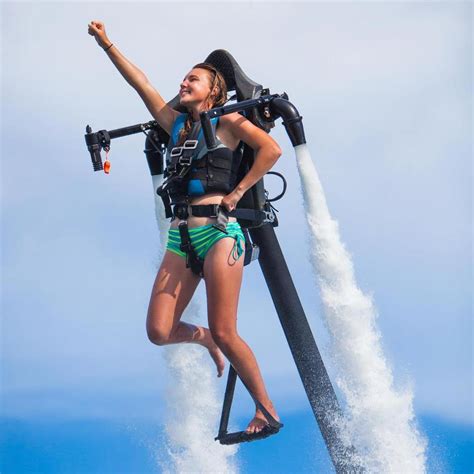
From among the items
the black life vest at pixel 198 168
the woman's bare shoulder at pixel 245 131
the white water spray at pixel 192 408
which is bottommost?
the white water spray at pixel 192 408

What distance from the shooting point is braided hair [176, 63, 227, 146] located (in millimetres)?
6562

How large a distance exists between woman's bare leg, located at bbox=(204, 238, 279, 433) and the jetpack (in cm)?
43

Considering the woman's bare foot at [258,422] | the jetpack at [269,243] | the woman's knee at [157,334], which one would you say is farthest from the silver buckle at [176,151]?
the woman's bare foot at [258,422]

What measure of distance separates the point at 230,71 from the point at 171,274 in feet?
5.73

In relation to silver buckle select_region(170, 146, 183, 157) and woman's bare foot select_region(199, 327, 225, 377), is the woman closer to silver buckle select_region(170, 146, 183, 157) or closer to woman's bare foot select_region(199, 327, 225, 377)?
woman's bare foot select_region(199, 327, 225, 377)

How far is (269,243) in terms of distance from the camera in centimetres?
714

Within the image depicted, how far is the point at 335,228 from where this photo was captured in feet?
23.1

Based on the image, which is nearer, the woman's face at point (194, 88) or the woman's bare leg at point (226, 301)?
the woman's bare leg at point (226, 301)

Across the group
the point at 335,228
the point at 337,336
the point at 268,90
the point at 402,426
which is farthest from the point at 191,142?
the point at 402,426

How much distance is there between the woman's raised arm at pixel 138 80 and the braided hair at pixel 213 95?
224 mm

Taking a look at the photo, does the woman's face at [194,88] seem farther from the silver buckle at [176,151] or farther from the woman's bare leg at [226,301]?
the woman's bare leg at [226,301]

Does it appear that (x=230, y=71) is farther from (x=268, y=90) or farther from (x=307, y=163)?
(x=307, y=163)

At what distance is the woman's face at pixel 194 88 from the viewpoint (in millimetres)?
6504

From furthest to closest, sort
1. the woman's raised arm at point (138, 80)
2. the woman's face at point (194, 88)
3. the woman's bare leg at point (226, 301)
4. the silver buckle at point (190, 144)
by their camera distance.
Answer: the woman's raised arm at point (138, 80) → the woman's face at point (194, 88) → the silver buckle at point (190, 144) → the woman's bare leg at point (226, 301)
